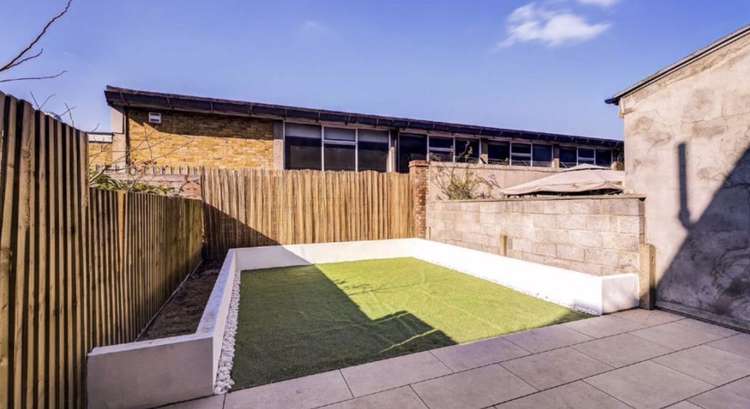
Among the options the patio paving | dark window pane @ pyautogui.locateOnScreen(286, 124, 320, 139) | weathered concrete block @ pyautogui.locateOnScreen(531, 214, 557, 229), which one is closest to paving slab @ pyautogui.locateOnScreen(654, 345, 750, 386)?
the patio paving

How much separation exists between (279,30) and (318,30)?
1110mm

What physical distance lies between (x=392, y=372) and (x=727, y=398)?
2.62 meters

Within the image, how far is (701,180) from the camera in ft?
13.6

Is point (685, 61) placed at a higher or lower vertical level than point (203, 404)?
higher

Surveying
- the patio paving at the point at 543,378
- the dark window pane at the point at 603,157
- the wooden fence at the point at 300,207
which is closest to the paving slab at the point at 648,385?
the patio paving at the point at 543,378

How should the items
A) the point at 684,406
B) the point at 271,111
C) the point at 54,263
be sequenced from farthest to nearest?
the point at 271,111, the point at 684,406, the point at 54,263

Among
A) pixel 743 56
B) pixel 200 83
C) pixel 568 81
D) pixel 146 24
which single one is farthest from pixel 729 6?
pixel 200 83

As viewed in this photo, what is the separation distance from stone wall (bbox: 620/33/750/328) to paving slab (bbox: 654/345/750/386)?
1.03m

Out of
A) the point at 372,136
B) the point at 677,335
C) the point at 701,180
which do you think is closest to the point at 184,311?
the point at 677,335

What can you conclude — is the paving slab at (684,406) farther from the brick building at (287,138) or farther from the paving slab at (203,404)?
the brick building at (287,138)

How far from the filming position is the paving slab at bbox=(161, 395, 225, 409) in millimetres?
2525

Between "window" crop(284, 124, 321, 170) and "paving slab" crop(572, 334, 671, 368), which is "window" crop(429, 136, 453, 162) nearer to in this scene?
"window" crop(284, 124, 321, 170)

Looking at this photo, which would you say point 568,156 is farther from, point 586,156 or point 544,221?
point 544,221

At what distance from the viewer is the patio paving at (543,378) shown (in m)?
2.54
